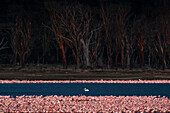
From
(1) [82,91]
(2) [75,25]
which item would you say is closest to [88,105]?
(1) [82,91]

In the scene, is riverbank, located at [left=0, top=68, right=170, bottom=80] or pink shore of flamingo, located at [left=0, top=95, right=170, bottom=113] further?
riverbank, located at [left=0, top=68, right=170, bottom=80]

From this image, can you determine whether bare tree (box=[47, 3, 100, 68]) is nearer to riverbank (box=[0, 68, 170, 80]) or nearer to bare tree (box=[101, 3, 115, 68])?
bare tree (box=[101, 3, 115, 68])

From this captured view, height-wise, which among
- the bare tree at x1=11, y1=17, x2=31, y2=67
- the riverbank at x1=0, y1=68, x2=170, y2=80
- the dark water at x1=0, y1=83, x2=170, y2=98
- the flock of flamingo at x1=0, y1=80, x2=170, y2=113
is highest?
the bare tree at x1=11, y1=17, x2=31, y2=67

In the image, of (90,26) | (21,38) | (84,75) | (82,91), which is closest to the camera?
(82,91)

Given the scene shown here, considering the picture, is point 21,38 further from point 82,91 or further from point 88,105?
point 88,105

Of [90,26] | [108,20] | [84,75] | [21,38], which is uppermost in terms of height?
[108,20]

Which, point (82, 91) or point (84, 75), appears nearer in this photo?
point (82, 91)

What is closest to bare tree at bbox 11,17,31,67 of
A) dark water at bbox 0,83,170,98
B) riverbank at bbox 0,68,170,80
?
riverbank at bbox 0,68,170,80

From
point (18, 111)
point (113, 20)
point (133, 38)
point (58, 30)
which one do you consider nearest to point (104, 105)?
point (18, 111)

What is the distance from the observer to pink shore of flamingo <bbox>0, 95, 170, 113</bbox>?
12473mm

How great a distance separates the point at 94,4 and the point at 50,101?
37.2 meters

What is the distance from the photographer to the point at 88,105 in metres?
13.5

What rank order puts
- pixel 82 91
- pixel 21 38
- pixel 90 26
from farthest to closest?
pixel 21 38
pixel 90 26
pixel 82 91

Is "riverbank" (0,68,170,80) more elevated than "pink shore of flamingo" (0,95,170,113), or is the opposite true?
"pink shore of flamingo" (0,95,170,113)
